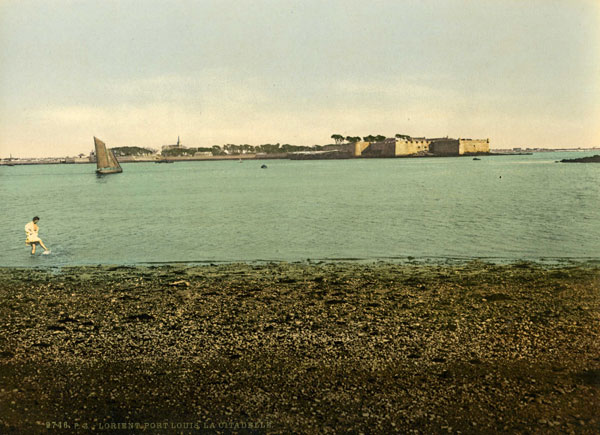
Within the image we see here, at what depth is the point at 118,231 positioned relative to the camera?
85.8ft

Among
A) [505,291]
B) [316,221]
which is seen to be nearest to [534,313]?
[505,291]

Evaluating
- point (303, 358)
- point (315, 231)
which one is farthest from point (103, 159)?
point (303, 358)

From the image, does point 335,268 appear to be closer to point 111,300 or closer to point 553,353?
point 111,300

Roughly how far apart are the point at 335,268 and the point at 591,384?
378 inches

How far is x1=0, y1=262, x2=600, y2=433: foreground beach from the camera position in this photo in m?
5.80

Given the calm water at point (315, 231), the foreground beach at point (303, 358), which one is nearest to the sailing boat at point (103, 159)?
the calm water at point (315, 231)

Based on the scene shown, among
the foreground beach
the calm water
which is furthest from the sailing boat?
the foreground beach

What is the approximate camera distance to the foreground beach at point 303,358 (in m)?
5.80

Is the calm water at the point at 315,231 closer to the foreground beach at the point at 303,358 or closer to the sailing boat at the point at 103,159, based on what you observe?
the foreground beach at the point at 303,358

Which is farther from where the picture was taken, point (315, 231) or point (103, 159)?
point (103, 159)

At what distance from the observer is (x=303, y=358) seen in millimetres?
7523

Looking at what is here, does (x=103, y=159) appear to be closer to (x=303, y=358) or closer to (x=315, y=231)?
(x=315, y=231)

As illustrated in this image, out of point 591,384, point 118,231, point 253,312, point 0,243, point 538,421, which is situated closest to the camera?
point 538,421

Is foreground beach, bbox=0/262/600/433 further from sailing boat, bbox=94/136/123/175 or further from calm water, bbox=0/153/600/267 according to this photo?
A: sailing boat, bbox=94/136/123/175
